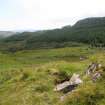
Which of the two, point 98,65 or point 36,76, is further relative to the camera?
point 36,76

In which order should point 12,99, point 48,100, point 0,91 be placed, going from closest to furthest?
point 48,100
point 12,99
point 0,91

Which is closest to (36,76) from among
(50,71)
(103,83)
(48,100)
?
(50,71)

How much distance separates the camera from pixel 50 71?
17.9 meters

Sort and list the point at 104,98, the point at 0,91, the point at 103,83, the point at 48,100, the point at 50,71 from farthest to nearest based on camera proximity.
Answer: the point at 50,71 < the point at 0,91 < the point at 48,100 < the point at 103,83 < the point at 104,98

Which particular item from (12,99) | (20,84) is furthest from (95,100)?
(20,84)

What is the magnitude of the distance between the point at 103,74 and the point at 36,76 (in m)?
5.85

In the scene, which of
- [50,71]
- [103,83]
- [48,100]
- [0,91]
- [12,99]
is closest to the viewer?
[103,83]

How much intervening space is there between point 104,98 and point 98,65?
160 inches

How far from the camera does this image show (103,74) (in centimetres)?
1269

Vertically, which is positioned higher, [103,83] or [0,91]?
[103,83]

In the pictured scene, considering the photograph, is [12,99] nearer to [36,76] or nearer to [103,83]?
[36,76]

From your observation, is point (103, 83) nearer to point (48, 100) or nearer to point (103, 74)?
point (103, 74)

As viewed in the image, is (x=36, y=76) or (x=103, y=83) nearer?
(x=103, y=83)

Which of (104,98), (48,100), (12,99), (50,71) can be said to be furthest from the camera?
(50,71)
